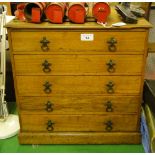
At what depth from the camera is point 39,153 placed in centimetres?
189

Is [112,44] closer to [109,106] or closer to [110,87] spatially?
[110,87]

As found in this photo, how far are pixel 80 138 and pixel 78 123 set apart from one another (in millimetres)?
141

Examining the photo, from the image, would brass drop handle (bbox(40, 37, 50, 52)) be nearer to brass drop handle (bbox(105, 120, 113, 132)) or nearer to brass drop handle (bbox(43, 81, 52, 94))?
brass drop handle (bbox(43, 81, 52, 94))

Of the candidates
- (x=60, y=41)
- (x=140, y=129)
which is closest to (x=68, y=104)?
(x=60, y=41)

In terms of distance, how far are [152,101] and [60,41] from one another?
0.83 meters

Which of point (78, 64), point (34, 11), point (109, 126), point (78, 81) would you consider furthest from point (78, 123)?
point (34, 11)

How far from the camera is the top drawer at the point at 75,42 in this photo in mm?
1603

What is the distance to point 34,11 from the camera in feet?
5.14

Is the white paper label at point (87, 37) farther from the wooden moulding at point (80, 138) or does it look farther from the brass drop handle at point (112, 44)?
the wooden moulding at point (80, 138)

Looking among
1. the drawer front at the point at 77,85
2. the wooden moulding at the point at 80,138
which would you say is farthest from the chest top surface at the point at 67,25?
the wooden moulding at the point at 80,138

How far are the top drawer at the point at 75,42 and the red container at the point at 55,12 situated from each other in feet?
0.28

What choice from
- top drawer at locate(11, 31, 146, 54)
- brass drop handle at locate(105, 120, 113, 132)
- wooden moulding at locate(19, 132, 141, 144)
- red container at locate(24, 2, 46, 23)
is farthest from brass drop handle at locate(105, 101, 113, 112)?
red container at locate(24, 2, 46, 23)

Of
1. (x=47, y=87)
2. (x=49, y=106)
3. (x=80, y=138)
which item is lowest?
(x=80, y=138)

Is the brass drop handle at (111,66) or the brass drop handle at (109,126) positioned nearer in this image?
the brass drop handle at (111,66)
